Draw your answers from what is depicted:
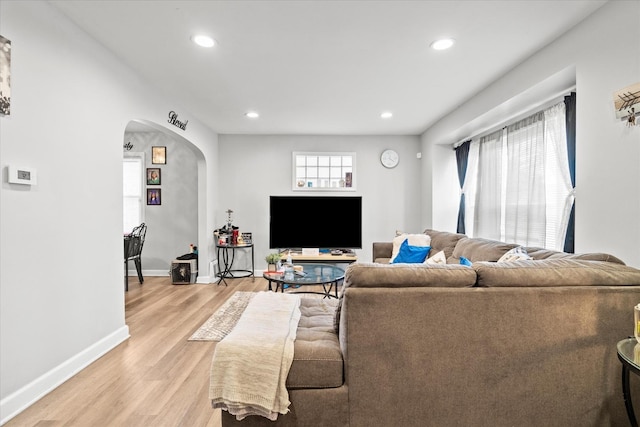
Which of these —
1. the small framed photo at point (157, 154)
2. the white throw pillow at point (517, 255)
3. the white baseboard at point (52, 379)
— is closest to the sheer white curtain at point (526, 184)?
the white throw pillow at point (517, 255)

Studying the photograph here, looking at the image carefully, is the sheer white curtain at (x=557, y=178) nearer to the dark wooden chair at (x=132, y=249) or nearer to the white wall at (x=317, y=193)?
the white wall at (x=317, y=193)

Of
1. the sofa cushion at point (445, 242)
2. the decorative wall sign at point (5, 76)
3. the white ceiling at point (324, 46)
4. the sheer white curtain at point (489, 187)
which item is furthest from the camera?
the sheer white curtain at point (489, 187)

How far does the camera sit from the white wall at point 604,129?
6.59 ft

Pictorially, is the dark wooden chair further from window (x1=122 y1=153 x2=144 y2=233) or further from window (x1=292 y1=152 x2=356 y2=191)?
window (x1=292 y1=152 x2=356 y2=191)

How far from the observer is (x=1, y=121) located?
6.24ft

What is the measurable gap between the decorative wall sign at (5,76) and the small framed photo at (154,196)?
4.17m

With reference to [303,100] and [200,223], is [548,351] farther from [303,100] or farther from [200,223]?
[200,223]

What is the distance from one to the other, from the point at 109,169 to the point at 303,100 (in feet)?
7.43

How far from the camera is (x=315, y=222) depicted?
5840 mm

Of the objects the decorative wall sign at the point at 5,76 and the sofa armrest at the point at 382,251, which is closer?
the decorative wall sign at the point at 5,76

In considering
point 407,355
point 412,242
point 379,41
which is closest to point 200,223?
point 412,242

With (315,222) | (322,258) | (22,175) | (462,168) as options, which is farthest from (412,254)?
(22,175)

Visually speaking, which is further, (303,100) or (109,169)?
(303,100)

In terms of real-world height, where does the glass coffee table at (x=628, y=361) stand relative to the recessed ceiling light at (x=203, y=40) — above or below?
below
